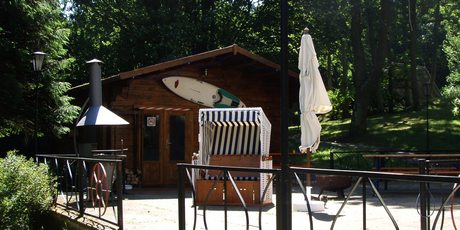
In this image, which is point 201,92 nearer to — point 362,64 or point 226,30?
point 226,30

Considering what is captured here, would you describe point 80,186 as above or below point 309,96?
below

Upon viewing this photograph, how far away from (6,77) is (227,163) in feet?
20.2

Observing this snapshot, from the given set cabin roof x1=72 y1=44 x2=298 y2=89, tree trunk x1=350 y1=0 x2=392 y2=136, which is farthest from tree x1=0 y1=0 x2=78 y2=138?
tree trunk x1=350 y1=0 x2=392 y2=136

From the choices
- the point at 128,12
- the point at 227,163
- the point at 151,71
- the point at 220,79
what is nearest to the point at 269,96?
the point at 220,79

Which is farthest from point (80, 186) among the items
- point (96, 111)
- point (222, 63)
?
point (222, 63)

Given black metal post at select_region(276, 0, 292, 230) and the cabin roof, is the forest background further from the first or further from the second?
black metal post at select_region(276, 0, 292, 230)

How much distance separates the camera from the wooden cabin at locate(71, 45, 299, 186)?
14156mm

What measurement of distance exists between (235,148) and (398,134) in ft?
→ 55.9

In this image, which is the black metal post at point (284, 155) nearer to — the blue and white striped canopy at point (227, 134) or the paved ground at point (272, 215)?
the paved ground at point (272, 215)

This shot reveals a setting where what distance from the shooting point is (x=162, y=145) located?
14.7 m

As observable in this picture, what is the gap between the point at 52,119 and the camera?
1435 centimetres

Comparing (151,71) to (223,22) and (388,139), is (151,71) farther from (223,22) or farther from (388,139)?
(388,139)

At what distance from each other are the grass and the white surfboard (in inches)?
264

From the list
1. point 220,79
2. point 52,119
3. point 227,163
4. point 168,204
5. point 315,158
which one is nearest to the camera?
point 168,204
